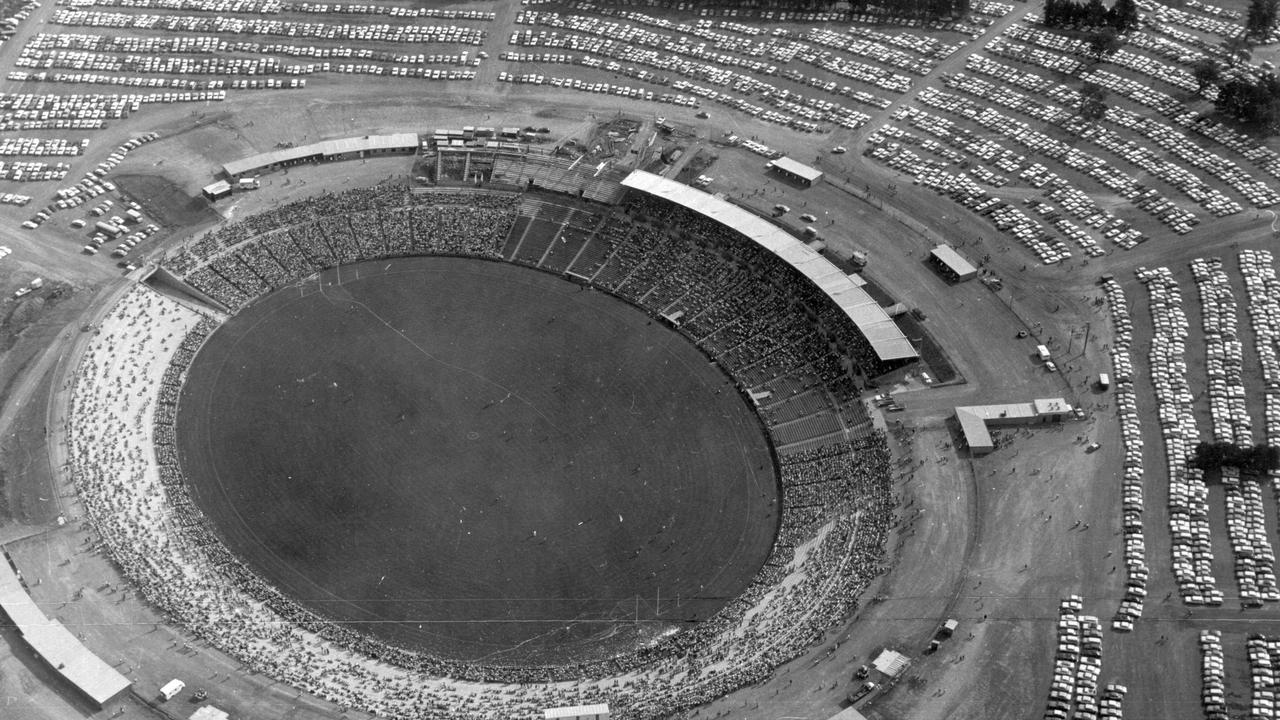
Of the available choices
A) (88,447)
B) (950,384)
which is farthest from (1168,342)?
(88,447)

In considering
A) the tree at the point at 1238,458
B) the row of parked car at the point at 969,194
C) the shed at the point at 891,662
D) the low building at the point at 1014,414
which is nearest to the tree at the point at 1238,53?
the row of parked car at the point at 969,194

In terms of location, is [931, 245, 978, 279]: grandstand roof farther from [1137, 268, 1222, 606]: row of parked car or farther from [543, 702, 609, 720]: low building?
[543, 702, 609, 720]: low building

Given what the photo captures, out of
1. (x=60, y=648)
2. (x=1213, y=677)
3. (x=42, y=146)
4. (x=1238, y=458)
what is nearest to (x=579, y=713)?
(x=60, y=648)

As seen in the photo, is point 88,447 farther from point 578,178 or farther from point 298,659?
point 578,178

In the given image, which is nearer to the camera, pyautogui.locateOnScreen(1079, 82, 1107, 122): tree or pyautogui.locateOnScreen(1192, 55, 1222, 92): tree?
pyautogui.locateOnScreen(1079, 82, 1107, 122): tree

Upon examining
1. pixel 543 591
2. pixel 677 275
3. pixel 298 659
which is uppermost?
pixel 677 275

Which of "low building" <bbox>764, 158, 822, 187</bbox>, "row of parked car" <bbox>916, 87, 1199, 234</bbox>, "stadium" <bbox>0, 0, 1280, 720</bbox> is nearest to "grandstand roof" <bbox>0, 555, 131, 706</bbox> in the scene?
"stadium" <bbox>0, 0, 1280, 720</bbox>

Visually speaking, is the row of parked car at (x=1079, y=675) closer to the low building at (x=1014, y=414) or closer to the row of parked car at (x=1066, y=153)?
the low building at (x=1014, y=414)

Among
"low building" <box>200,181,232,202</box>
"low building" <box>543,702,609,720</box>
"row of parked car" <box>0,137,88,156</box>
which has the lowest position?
"low building" <box>543,702,609,720</box>
